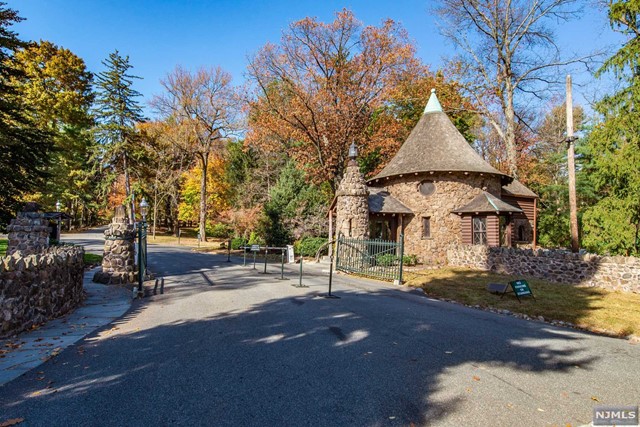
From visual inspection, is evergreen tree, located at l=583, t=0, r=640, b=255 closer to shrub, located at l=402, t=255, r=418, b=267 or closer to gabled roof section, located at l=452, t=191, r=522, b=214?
gabled roof section, located at l=452, t=191, r=522, b=214

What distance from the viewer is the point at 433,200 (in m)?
22.6

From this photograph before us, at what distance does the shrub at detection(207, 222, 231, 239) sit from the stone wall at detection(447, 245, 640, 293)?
2331 cm

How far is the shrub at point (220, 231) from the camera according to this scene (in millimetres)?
36947

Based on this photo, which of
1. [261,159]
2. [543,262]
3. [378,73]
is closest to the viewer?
[543,262]

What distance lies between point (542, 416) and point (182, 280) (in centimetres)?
1291

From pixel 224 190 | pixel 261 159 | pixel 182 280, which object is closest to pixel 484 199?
pixel 182 280

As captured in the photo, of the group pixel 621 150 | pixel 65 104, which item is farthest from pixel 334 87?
pixel 65 104

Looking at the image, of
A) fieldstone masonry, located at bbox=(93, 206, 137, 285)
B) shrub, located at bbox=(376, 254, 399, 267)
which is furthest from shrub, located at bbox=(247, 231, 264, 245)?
fieldstone masonry, located at bbox=(93, 206, 137, 285)

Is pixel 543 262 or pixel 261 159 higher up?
pixel 261 159

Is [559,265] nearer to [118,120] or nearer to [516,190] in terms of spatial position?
[516,190]

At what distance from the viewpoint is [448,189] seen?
22281 millimetres

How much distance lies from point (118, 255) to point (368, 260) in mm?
10344

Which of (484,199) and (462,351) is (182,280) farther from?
(484,199)

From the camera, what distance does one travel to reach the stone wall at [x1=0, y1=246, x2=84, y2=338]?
6496 mm
